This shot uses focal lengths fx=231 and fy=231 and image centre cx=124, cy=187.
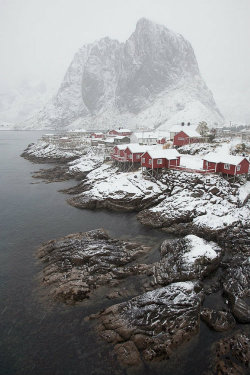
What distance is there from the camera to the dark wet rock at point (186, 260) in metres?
23.1

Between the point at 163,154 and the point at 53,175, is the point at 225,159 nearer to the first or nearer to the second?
the point at 163,154

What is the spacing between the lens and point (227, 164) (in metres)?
40.5

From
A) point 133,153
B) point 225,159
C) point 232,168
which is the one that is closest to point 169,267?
point 232,168

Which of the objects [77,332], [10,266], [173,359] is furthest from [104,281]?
[10,266]

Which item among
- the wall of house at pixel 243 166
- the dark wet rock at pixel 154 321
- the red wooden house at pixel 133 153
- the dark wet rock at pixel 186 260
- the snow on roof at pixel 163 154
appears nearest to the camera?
the dark wet rock at pixel 154 321

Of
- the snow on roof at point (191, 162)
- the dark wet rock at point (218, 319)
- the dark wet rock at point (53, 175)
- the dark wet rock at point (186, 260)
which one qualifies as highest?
the snow on roof at point (191, 162)

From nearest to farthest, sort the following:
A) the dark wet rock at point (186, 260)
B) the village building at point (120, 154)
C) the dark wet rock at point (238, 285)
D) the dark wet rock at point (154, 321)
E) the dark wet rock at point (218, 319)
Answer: the dark wet rock at point (154, 321) → the dark wet rock at point (218, 319) → the dark wet rock at point (238, 285) → the dark wet rock at point (186, 260) → the village building at point (120, 154)

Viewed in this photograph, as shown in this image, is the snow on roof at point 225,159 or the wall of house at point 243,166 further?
Result: the wall of house at point 243,166

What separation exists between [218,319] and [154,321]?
5.32 metres

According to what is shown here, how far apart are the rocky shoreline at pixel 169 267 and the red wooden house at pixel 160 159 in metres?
4.72

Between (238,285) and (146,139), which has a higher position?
(146,139)

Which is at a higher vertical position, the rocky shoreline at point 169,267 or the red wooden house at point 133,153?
the red wooden house at point 133,153

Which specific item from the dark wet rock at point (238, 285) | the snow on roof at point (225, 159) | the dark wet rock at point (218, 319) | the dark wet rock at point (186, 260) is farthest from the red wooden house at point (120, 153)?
the dark wet rock at point (218, 319)

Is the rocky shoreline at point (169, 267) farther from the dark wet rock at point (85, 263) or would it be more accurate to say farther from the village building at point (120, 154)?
the village building at point (120, 154)
